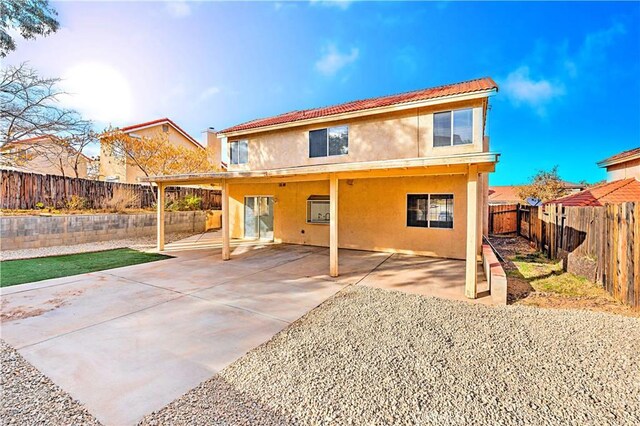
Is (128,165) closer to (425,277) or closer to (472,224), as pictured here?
(425,277)

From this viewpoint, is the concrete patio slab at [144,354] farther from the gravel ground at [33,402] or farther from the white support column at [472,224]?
the white support column at [472,224]

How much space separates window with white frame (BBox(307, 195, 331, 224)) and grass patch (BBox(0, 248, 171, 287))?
599 centimetres

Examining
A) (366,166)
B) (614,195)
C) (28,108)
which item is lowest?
(614,195)

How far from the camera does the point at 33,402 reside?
267cm

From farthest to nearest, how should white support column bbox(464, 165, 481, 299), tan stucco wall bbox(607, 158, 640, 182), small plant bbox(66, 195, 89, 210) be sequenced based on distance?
1. tan stucco wall bbox(607, 158, 640, 182)
2. small plant bbox(66, 195, 89, 210)
3. white support column bbox(464, 165, 481, 299)

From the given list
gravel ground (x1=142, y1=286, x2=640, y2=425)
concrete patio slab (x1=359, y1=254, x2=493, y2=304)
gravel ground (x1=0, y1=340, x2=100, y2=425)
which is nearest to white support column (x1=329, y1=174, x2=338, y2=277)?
concrete patio slab (x1=359, y1=254, x2=493, y2=304)

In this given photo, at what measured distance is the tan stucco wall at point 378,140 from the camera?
926 cm

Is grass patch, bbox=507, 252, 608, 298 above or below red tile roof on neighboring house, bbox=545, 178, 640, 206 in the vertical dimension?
below

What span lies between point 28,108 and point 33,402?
14.9 meters

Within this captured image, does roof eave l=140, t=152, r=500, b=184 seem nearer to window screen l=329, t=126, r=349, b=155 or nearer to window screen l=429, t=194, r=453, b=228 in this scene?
window screen l=329, t=126, r=349, b=155

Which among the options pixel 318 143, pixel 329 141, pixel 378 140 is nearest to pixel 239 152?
pixel 318 143

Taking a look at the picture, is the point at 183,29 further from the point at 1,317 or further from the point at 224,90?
the point at 1,317

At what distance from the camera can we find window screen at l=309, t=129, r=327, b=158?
1165 cm

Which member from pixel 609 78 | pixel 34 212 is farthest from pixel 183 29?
pixel 609 78
